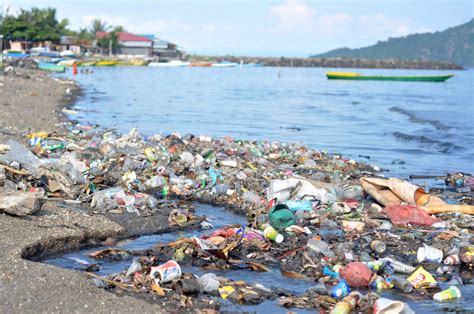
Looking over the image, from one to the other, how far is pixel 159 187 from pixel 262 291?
4167 millimetres

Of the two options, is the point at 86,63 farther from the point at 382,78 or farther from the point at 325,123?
the point at 325,123

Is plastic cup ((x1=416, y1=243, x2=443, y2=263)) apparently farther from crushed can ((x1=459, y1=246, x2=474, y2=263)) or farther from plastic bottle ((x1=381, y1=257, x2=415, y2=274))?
plastic bottle ((x1=381, y1=257, x2=415, y2=274))

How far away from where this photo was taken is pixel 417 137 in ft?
65.8

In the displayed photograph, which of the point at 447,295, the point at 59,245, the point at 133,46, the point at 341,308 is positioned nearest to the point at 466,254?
the point at 447,295

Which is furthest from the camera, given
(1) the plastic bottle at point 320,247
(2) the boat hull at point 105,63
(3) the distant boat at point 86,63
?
(2) the boat hull at point 105,63

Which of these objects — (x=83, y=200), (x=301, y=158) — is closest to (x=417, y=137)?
(x=301, y=158)

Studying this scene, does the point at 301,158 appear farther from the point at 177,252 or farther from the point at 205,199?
the point at 177,252

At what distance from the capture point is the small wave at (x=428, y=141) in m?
17.9

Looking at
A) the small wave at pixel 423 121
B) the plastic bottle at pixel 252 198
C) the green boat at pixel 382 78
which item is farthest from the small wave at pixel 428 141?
the green boat at pixel 382 78

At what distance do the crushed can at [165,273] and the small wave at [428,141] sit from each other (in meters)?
13.4

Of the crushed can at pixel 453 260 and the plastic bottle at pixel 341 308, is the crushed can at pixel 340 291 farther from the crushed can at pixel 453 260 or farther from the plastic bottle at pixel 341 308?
the crushed can at pixel 453 260

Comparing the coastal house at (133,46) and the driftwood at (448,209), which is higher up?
the coastal house at (133,46)

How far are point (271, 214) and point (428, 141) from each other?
13232 mm

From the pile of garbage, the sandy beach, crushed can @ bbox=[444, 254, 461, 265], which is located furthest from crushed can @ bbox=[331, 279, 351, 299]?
the sandy beach
